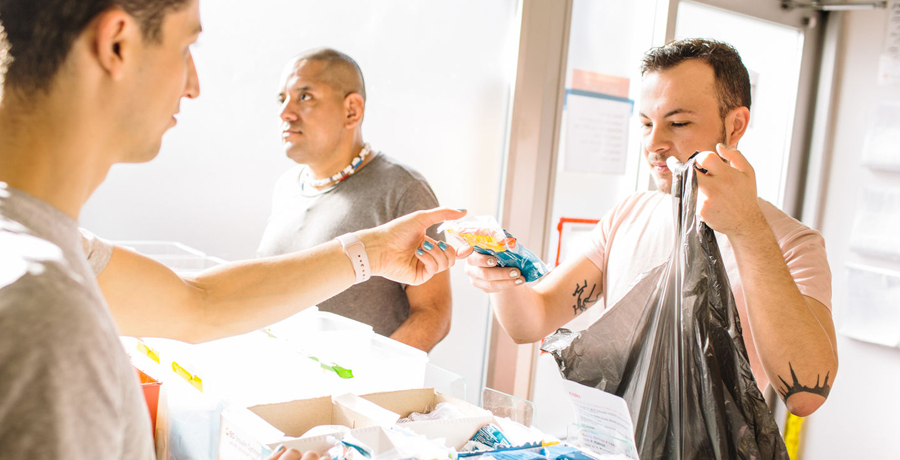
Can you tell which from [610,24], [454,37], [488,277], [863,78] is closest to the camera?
[488,277]

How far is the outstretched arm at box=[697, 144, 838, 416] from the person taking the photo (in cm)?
130

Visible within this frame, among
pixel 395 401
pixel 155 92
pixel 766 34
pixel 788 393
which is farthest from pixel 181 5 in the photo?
pixel 766 34

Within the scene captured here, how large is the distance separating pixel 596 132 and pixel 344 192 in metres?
1.28

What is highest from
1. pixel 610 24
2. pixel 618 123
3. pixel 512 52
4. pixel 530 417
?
pixel 610 24

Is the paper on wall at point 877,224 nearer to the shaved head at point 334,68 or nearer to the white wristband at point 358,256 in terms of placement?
the shaved head at point 334,68

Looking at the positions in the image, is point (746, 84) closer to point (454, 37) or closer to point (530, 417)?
point (530, 417)

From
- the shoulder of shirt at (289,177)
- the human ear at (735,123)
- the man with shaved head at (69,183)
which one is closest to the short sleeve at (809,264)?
the human ear at (735,123)

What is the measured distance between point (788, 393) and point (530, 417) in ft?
1.75

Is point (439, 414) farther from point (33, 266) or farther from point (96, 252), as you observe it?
point (33, 266)

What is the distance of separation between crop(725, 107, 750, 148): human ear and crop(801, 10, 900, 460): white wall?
2.18 meters

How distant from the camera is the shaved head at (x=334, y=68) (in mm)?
2285

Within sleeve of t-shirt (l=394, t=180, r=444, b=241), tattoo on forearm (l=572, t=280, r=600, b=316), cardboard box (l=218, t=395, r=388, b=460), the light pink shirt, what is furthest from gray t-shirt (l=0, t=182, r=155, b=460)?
sleeve of t-shirt (l=394, t=180, r=444, b=241)

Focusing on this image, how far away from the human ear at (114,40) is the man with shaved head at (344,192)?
4.81 feet

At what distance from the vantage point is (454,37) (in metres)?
2.68
